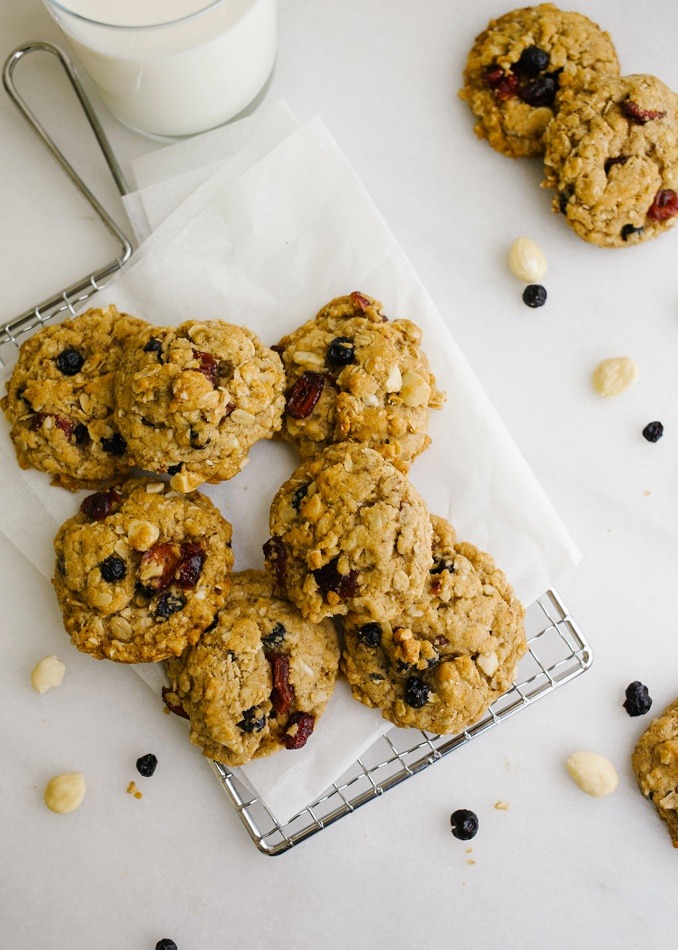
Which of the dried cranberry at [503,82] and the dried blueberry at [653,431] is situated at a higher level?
the dried cranberry at [503,82]

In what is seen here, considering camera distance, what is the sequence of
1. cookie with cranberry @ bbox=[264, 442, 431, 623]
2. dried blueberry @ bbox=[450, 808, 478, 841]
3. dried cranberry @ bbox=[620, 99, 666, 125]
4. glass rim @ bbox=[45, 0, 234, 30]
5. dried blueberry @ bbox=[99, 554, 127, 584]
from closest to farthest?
glass rim @ bbox=[45, 0, 234, 30]
cookie with cranberry @ bbox=[264, 442, 431, 623]
dried blueberry @ bbox=[99, 554, 127, 584]
dried cranberry @ bbox=[620, 99, 666, 125]
dried blueberry @ bbox=[450, 808, 478, 841]

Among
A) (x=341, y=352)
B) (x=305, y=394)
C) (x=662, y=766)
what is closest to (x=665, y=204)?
(x=341, y=352)

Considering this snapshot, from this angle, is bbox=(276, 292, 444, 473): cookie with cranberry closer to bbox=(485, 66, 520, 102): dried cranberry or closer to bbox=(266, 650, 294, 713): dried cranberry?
bbox=(266, 650, 294, 713): dried cranberry

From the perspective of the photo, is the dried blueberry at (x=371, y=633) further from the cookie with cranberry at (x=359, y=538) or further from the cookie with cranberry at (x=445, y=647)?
the cookie with cranberry at (x=359, y=538)

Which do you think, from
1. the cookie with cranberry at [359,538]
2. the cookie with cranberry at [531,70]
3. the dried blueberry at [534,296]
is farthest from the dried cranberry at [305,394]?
the cookie with cranberry at [531,70]

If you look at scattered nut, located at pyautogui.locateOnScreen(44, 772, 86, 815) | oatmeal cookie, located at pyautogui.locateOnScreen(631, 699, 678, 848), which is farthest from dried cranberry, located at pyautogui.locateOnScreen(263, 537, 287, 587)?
oatmeal cookie, located at pyautogui.locateOnScreen(631, 699, 678, 848)

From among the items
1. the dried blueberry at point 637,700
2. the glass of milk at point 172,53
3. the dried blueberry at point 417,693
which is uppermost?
the glass of milk at point 172,53

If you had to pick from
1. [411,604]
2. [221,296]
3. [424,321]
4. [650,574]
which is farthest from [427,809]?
[221,296]
